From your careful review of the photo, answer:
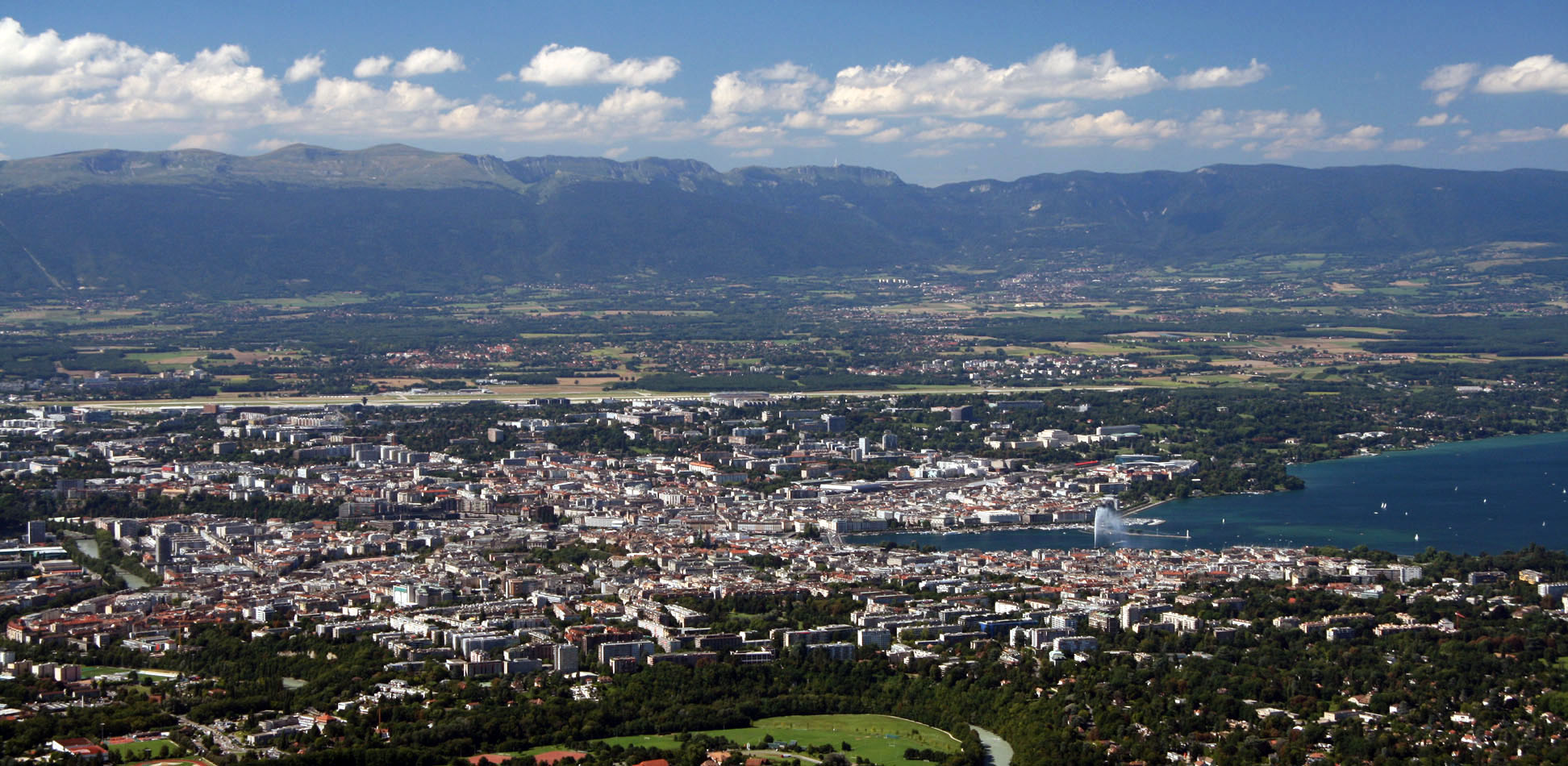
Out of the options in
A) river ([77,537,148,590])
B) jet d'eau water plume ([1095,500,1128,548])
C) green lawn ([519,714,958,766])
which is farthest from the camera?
jet d'eau water plume ([1095,500,1128,548])

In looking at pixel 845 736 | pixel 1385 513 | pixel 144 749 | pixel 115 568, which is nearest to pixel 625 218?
pixel 1385 513

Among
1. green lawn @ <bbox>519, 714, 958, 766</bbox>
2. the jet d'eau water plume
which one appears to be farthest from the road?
the jet d'eau water plume

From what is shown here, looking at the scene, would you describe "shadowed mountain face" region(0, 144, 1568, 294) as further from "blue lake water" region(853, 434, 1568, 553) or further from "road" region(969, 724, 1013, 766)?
"road" region(969, 724, 1013, 766)

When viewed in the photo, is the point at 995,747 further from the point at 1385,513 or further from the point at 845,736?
the point at 1385,513

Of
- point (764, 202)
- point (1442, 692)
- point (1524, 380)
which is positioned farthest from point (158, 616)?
point (764, 202)

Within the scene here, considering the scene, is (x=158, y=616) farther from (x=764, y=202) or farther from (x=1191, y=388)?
(x=764, y=202)

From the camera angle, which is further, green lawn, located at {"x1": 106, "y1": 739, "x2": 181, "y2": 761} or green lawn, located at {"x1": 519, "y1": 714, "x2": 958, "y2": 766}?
green lawn, located at {"x1": 519, "y1": 714, "x2": 958, "y2": 766}
